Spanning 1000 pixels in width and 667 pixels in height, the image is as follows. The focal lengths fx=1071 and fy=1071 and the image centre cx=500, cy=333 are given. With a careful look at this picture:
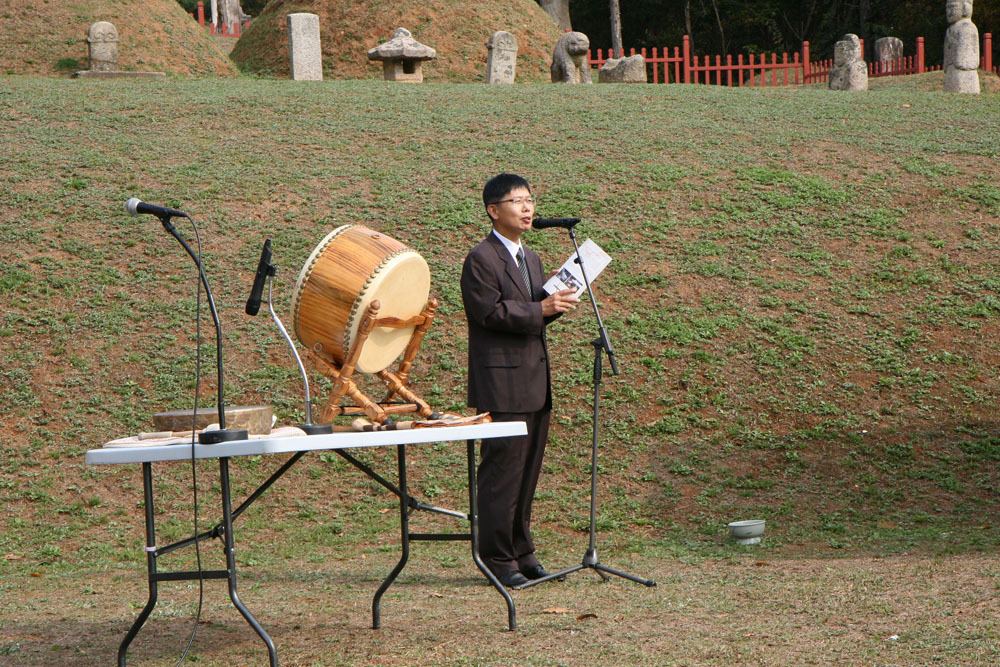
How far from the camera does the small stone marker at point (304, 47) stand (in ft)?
59.4

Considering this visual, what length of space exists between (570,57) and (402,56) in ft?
10.3

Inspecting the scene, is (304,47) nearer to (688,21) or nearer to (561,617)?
(561,617)

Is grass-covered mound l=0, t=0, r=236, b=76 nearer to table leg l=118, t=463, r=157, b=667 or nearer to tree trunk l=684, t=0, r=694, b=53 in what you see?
table leg l=118, t=463, r=157, b=667

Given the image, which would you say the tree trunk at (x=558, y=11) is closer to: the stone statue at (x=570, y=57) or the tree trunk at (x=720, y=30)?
the tree trunk at (x=720, y=30)

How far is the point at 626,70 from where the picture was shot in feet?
63.4

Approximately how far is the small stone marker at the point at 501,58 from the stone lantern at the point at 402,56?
4.98 feet

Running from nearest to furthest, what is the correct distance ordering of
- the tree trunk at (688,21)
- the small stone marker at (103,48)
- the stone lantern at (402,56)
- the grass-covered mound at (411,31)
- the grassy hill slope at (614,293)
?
the grassy hill slope at (614,293) < the stone lantern at (402,56) < the small stone marker at (103,48) < the grass-covered mound at (411,31) < the tree trunk at (688,21)

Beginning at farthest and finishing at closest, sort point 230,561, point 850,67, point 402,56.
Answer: point 850,67
point 402,56
point 230,561

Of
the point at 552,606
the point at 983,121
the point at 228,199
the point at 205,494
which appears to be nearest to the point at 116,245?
the point at 228,199

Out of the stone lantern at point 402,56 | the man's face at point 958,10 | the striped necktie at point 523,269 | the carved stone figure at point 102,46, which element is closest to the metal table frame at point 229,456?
the striped necktie at point 523,269

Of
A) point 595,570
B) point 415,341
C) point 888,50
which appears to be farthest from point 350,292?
point 888,50

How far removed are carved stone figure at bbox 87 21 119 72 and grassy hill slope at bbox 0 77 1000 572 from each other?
440 centimetres

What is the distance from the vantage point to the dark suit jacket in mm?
5227

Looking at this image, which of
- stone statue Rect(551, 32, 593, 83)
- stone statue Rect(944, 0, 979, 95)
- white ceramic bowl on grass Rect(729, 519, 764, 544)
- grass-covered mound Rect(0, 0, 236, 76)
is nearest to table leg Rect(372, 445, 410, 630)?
white ceramic bowl on grass Rect(729, 519, 764, 544)
